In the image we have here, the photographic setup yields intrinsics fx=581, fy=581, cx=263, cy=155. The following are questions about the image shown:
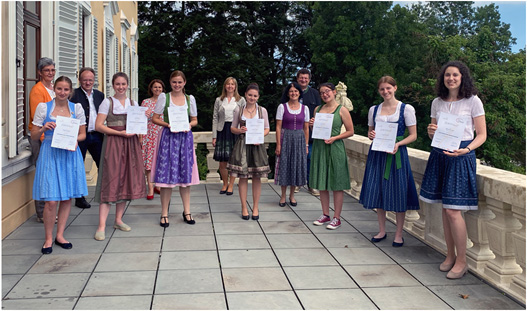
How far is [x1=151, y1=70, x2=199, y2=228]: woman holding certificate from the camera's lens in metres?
6.74

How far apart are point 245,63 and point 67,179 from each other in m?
26.8

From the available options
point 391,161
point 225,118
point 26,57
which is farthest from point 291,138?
point 26,57

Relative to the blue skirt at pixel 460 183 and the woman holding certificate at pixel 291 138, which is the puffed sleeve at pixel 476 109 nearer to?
the blue skirt at pixel 460 183

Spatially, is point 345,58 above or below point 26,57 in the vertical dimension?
above

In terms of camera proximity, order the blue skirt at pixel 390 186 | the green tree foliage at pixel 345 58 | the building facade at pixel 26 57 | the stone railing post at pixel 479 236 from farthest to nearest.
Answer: the green tree foliage at pixel 345 58
the building facade at pixel 26 57
the blue skirt at pixel 390 186
the stone railing post at pixel 479 236

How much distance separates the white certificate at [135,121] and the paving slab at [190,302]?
2.44 metres

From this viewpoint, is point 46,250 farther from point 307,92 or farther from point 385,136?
point 307,92

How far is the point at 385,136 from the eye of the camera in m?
5.80

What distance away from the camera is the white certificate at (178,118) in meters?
6.69

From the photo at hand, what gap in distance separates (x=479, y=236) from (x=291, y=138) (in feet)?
10.6

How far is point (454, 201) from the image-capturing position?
→ 4938mm

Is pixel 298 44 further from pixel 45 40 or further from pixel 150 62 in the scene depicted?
pixel 45 40

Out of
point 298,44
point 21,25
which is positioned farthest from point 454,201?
point 298,44

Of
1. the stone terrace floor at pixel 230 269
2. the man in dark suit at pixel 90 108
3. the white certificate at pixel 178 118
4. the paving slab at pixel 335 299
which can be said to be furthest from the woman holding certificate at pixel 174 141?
the paving slab at pixel 335 299
